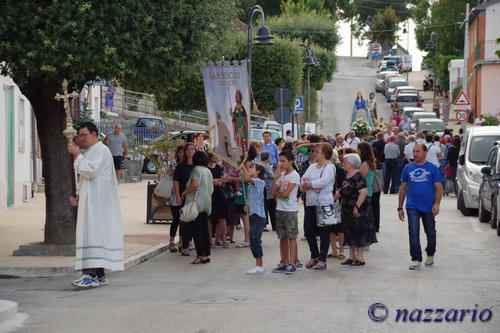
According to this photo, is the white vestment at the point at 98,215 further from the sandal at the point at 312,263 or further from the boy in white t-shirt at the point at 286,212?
the sandal at the point at 312,263

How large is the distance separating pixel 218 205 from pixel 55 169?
280cm

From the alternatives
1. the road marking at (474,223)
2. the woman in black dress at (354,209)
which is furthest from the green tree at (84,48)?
the road marking at (474,223)

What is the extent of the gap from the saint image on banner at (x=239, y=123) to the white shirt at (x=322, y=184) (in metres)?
1.91

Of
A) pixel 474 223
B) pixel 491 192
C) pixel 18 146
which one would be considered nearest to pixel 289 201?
pixel 491 192

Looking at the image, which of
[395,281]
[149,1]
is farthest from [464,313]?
[149,1]

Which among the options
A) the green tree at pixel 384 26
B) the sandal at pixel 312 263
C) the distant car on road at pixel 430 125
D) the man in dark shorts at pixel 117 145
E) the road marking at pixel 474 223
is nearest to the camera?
the sandal at pixel 312 263

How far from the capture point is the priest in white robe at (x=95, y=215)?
1231cm

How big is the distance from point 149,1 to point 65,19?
1.21 m

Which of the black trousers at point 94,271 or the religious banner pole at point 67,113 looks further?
the religious banner pole at point 67,113

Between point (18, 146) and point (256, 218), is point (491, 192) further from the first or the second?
point (18, 146)

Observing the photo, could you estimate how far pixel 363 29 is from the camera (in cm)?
12688

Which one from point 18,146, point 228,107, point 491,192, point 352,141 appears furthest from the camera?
point 352,141

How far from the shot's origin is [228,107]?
52.0ft

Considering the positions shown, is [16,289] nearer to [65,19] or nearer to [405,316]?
[65,19]
